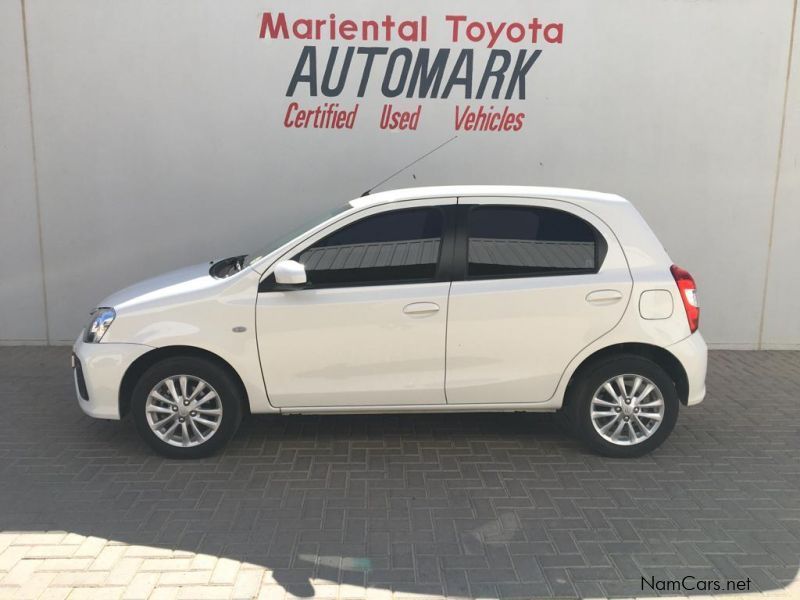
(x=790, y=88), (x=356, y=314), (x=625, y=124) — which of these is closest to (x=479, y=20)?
(x=625, y=124)

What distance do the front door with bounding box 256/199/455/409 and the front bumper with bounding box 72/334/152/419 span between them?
88 centimetres

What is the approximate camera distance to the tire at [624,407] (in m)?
4.55

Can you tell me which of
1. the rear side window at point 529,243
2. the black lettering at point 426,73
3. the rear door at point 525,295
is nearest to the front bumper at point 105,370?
the rear door at point 525,295

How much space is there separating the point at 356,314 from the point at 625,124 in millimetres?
4344

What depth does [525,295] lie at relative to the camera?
14.5 ft

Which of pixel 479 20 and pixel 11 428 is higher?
pixel 479 20

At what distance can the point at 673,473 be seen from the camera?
4461 mm

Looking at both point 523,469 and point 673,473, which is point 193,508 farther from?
point 673,473

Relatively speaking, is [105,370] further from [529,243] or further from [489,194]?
[529,243]

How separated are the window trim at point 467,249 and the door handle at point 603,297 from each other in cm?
14

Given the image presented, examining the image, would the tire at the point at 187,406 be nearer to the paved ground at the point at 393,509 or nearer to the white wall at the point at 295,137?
the paved ground at the point at 393,509

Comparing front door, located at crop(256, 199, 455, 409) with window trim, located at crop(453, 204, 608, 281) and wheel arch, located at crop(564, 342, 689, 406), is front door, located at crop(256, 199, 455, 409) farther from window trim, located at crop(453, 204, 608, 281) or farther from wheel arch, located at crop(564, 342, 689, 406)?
wheel arch, located at crop(564, 342, 689, 406)

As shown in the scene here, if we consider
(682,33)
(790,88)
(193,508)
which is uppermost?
(682,33)

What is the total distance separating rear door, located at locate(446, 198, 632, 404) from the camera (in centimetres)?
443
